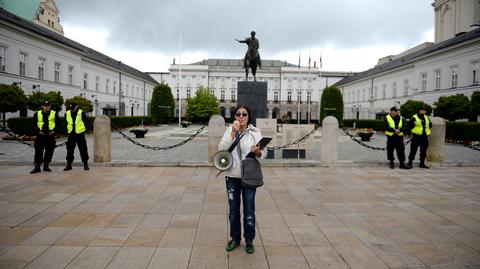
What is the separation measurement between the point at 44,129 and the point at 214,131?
4.61 m

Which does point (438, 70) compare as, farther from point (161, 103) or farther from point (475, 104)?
point (161, 103)

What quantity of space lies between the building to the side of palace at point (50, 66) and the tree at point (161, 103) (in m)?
5.70

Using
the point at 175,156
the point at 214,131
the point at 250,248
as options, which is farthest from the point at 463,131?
the point at 250,248

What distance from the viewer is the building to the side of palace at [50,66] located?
96.1ft

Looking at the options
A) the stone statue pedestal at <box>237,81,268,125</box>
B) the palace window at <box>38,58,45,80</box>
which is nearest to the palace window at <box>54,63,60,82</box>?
the palace window at <box>38,58,45,80</box>

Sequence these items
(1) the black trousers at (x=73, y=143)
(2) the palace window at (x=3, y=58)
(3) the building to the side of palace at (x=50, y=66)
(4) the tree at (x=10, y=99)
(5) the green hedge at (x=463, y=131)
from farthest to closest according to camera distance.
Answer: (3) the building to the side of palace at (x=50, y=66) < (2) the palace window at (x=3, y=58) < (5) the green hedge at (x=463, y=131) < (4) the tree at (x=10, y=99) < (1) the black trousers at (x=73, y=143)

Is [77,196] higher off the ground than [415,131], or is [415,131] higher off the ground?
[415,131]

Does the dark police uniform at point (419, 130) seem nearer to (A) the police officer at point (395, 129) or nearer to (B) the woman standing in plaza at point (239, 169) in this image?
(A) the police officer at point (395, 129)

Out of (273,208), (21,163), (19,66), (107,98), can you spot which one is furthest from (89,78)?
(273,208)

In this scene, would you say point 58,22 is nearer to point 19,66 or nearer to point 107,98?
point 107,98

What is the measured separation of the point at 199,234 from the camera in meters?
4.51

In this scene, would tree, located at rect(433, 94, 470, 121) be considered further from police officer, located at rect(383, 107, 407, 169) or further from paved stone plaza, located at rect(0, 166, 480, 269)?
paved stone plaza, located at rect(0, 166, 480, 269)

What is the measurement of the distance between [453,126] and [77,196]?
76.0 ft

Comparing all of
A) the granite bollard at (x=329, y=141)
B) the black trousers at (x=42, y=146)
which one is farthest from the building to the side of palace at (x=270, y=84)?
the black trousers at (x=42, y=146)
